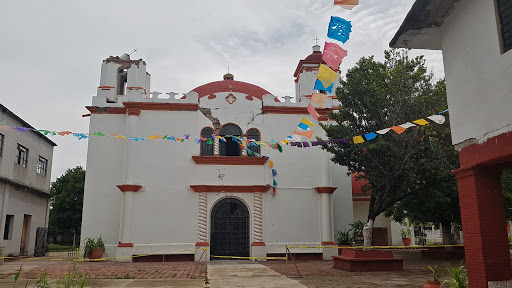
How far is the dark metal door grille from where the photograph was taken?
16750 mm

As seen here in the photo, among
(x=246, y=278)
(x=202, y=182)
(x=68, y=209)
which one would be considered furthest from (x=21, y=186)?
(x=68, y=209)

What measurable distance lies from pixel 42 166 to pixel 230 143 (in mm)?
12150

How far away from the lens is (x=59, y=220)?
34.9 metres

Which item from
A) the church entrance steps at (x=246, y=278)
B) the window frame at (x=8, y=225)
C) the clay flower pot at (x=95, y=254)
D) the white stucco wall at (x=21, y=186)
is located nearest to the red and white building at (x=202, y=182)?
the clay flower pot at (x=95, y=254)

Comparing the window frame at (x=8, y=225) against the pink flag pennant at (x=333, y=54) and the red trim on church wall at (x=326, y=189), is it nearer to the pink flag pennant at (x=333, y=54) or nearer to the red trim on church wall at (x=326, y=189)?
the red trim on church wall at (x=326, y=189)

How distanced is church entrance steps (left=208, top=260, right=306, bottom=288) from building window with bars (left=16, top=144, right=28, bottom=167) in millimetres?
12740

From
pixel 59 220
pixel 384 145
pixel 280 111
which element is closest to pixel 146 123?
pixel 280 111

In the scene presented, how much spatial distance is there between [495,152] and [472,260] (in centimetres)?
168

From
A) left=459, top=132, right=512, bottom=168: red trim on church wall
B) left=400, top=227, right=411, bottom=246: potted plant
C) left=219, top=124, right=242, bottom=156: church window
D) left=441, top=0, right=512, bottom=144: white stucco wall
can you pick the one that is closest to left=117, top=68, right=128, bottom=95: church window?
left=219, top=124, right=242, bottom=156: church window

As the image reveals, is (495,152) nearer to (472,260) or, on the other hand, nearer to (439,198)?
(472,260)

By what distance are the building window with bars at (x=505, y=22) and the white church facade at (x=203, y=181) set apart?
39.1 feet

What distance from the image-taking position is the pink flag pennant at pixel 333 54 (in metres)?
8.66

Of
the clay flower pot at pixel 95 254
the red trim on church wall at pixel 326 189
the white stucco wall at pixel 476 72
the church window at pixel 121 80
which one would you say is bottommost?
the clay flower pot at pixel 95 254

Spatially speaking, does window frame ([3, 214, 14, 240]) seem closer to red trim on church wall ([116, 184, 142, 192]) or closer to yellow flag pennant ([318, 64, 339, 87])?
red trim on church wall ([116, 184, 142, 192])
